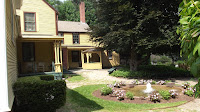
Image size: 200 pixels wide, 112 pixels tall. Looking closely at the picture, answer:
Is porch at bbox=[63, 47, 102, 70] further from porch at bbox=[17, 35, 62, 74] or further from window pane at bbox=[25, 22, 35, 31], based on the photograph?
window pane at bbox=[25, 22, 35, 31]

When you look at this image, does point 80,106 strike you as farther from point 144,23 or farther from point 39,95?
point 144,23

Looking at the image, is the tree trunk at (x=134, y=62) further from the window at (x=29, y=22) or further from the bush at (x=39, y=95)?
the bush at (x=39, y=95)

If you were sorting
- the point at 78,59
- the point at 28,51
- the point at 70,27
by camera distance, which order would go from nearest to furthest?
the point at 28,51 → the point at 78,59 → the point at 70,27

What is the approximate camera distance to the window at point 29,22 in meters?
15.2

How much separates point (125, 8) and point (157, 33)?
3.64 metres

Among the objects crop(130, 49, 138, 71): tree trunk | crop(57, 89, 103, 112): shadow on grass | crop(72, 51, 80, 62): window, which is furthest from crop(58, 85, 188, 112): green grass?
crop(72, 51, 80, 62): window

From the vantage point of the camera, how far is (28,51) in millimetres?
15484

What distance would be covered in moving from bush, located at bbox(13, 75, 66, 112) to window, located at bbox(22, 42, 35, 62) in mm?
10806

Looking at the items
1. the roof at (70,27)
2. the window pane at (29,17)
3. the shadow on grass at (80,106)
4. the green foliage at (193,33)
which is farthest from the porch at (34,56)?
the green foliage at (193,33)

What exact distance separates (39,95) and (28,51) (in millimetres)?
11402

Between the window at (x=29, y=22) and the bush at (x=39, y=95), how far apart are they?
11405mm

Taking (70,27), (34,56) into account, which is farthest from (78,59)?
(34,56)

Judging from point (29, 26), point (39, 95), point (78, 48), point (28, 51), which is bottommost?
point (39, 95)

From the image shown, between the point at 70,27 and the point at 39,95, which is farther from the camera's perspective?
the point at 70,27
